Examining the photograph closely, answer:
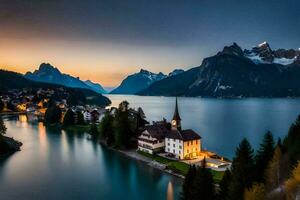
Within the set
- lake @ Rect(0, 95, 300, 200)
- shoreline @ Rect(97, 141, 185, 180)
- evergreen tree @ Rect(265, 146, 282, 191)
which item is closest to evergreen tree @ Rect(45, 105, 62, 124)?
lake @ Rect(0, 95, 300, 200)

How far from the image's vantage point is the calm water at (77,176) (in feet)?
119

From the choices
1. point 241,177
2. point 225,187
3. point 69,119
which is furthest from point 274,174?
Answer: point 69,119

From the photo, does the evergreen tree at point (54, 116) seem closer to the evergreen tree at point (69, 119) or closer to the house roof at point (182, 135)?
the evergreen tree at point (69, 119)

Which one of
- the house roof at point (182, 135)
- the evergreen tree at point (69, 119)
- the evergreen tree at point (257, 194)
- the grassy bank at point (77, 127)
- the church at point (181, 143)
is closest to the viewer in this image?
the evergreen tree at point (257, 194)

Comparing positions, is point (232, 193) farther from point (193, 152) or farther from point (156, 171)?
point (193, 152)

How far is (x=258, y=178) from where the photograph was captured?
26141 millimetres

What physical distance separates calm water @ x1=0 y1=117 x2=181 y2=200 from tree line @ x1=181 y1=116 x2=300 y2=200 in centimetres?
843

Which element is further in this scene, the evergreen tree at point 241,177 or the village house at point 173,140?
the village house at point 173,140

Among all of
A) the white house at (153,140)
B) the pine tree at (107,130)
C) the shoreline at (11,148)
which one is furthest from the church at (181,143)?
the shoreline at (11,148)

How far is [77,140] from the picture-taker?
71.6 meters

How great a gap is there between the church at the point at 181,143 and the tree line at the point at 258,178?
19.1 meters

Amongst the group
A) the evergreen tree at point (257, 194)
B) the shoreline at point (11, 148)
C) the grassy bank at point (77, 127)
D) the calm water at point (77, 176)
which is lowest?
the calm water at point (77, 176)

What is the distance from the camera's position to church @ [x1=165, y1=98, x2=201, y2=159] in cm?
4897

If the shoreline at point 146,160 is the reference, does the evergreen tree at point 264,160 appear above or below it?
above
